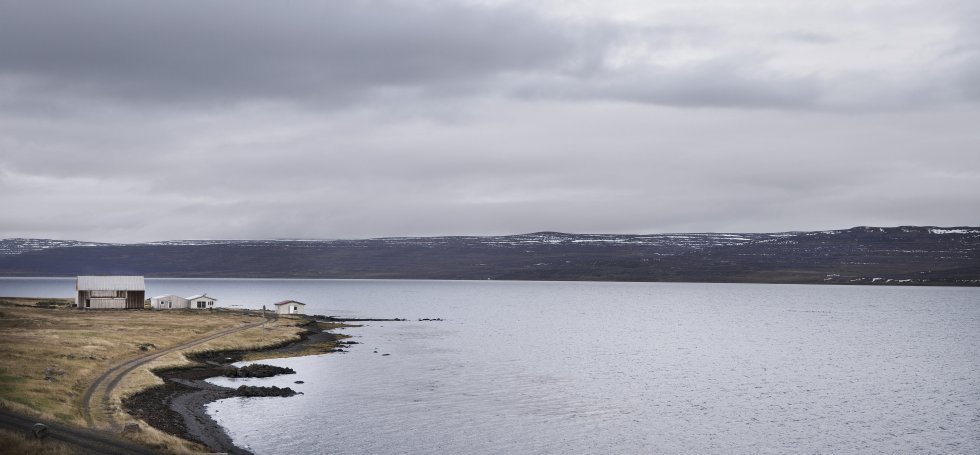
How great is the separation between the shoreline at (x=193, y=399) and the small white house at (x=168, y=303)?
2780 inches

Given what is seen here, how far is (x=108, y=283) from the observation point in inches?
6388

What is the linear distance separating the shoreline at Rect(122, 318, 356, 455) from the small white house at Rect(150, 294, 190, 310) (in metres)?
70.6

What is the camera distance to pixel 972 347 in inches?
Result: 5655

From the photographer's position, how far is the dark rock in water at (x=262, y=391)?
74.0 metres

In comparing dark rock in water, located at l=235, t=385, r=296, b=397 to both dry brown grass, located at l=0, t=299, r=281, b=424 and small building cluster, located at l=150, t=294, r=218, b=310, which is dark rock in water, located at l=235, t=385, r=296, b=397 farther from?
small building cluster, located at l=150, t=294, r=218, b=310

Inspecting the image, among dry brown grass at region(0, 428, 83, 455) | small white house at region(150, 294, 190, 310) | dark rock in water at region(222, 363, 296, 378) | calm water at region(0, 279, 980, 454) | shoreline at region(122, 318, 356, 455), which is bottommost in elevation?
calm water at region(0, 279, 980, 454)

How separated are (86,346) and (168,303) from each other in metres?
91.8

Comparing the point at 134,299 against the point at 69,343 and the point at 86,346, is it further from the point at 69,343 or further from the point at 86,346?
the point at 86,346

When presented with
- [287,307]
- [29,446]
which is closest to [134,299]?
[287,307]

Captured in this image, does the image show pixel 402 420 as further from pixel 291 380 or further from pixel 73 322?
pixel 73 322

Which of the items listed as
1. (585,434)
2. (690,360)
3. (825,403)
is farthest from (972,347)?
(585,434)

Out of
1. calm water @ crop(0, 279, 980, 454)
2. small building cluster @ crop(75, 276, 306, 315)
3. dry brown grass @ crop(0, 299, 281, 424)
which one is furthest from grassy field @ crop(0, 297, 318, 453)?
calm water @ crop(0, 279, 980, 454)

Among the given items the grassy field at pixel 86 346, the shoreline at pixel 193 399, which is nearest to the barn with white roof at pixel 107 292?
the grassy field at pixel 86 346

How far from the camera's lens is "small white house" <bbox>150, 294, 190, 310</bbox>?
173 meters
